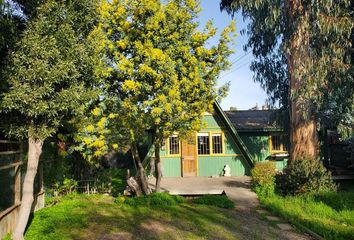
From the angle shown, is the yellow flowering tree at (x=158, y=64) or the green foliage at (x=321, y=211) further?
the yellow flowering tree at (x=158, y=64)

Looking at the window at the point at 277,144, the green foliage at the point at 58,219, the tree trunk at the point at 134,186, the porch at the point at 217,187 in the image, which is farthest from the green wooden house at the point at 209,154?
the green foliage at the point at 58,219

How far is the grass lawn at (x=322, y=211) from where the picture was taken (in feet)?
29.0

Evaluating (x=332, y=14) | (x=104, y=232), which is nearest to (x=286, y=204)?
(x=104, y=232)

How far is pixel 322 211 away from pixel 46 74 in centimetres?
912

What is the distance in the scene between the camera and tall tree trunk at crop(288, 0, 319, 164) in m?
13.2

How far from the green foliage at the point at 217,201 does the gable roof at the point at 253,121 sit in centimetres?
763

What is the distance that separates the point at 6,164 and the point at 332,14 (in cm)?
A: 1238

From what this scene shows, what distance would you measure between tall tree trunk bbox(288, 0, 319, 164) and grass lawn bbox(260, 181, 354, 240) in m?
2.07

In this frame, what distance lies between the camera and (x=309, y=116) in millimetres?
14133

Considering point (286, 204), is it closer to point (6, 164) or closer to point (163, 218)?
point (163, 218)

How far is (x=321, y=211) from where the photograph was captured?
10.7 meters

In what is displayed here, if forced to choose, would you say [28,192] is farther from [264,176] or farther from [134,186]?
[264,176]

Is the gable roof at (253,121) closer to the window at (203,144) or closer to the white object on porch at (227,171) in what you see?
the window at (203,144)

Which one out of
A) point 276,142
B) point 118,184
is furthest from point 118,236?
point 276,142
